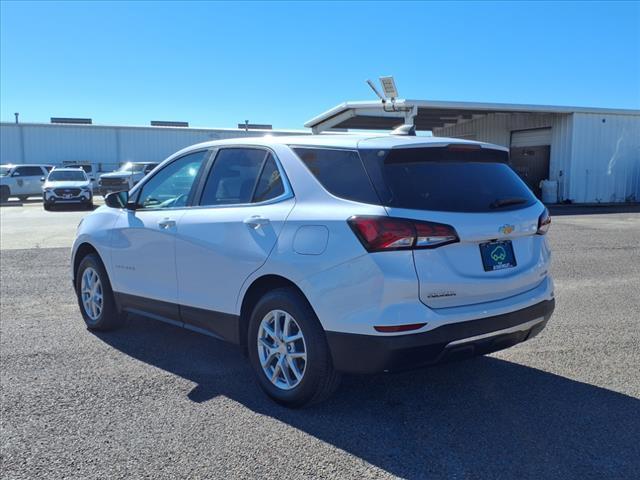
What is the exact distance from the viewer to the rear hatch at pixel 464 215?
338cm

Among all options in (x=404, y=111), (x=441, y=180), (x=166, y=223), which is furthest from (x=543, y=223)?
(x=404, y=111)

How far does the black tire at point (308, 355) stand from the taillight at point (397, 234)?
24.6 inches

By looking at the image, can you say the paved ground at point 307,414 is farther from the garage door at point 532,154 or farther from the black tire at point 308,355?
the garage door at point 532,154

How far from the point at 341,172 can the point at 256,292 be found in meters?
1.02

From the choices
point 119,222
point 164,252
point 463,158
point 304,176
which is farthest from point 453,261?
point 119,222

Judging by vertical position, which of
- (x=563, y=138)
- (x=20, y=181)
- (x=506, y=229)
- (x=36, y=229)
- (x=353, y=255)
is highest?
(x=563, y=138)

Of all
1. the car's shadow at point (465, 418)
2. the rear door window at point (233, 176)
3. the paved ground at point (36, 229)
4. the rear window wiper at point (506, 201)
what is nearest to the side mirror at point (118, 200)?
the rear door window at point (233, 176)

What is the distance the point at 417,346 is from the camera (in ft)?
10.9

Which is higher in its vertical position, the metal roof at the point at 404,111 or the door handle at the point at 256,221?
the metal roof at the point at 404,111

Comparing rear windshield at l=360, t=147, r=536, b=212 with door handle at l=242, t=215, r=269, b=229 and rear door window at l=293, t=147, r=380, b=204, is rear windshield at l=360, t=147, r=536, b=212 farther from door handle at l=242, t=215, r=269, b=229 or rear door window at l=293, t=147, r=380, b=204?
door handle at l=242, t=215, r=269, b=229

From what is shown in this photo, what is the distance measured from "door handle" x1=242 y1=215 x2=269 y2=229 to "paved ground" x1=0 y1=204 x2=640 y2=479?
3.90 ft

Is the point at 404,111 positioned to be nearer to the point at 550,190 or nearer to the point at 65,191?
the point at 550,190

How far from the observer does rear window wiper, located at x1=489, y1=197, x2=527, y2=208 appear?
3742 millimetres

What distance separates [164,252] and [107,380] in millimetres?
1062
